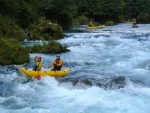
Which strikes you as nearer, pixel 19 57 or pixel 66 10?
pixel 19 57

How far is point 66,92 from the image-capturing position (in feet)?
36.5

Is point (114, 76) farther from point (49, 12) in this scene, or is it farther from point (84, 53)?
point (49, 12)

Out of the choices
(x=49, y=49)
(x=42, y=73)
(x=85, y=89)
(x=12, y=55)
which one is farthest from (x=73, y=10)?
(x=85, y=89)

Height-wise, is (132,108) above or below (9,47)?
below

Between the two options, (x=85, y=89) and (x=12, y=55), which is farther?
(x=12, y=55)

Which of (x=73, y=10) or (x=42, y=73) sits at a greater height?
(x=73, y=10)

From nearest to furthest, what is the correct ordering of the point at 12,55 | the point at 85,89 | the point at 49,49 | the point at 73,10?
the point at 85,89 < the point at 12,55 < the point at 49,49 < the point at 73,10

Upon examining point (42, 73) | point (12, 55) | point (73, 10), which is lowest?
point (42, 73)

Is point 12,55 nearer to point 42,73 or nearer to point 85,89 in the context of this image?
point 42,73

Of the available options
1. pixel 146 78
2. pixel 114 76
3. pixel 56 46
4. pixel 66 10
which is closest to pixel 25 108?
pixel 114 76

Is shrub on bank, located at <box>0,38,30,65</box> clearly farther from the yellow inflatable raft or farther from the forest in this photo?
the forest

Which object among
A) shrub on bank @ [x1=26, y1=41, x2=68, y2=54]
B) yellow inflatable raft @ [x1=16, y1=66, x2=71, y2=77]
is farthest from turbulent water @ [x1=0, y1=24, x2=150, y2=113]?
shrub on bank @ [x1=26, y1=41, x2=68, y2=54]

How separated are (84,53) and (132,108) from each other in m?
10.4

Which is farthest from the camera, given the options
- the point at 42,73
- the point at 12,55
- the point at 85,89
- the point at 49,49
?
the point at 49,49
